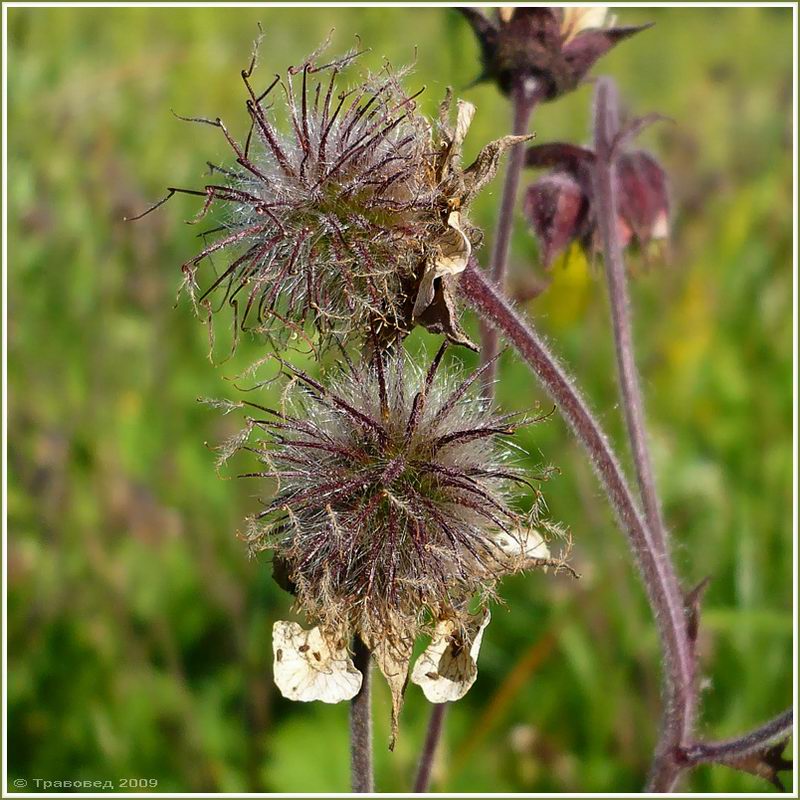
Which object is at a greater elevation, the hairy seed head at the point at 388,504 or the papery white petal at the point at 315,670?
the hairy seed head at the point at 388,504

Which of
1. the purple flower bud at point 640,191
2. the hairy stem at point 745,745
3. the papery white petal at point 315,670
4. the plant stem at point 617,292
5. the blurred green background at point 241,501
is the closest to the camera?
the papery white petal at point 315,670

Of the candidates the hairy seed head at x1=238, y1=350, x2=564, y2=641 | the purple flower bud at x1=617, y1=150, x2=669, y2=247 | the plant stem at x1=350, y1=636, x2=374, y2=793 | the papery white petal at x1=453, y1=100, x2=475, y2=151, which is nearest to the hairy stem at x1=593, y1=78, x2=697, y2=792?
the purple flower bud at x1=617, y1=150, x2=669, y2=247

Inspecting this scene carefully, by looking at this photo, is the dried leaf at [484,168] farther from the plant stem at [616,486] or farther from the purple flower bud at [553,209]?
the purple flower bud at [553,209]

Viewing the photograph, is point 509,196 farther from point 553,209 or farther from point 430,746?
point 430,746

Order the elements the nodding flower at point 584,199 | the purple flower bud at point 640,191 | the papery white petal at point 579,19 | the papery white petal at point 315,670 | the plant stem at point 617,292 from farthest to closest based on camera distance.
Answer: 1. the purple flower bud at point 640,191
2. the nodding flower at point 584,199
3. the papery white petal at point 579,19
4. the plant stem at point 617,292
5. the papery white petal at point 315,670

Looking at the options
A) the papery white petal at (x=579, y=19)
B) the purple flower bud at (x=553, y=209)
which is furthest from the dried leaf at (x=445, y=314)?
the papery white petal at (x=579, y=19)

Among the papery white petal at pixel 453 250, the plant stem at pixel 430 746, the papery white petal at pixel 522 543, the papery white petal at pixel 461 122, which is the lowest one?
the plant stem at pixel 430 746

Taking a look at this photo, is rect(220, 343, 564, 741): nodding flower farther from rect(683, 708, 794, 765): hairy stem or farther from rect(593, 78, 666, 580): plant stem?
rect(683, 708, 794, 765): hairy stem

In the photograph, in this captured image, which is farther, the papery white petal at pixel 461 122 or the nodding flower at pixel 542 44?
the nodding flower at pixel 542 44
